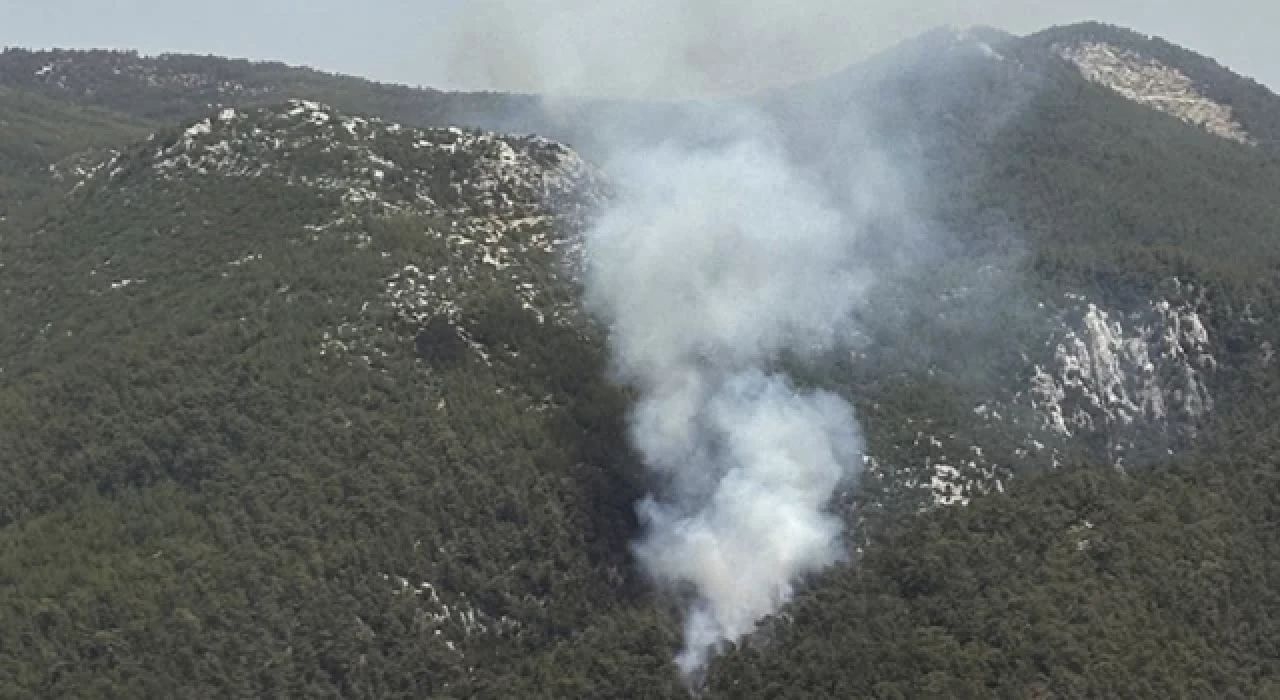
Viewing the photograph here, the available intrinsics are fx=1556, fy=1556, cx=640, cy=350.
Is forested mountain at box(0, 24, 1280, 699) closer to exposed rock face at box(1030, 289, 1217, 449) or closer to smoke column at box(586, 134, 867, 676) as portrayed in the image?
exposed rock face at box(1030, 289, 1217, 449)

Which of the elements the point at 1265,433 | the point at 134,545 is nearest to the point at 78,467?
the point at 134,545

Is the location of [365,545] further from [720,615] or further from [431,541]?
[720,615]

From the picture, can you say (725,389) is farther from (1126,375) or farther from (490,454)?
(1126,375)

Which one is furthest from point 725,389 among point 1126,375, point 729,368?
point 1126,375

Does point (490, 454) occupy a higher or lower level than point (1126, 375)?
lower

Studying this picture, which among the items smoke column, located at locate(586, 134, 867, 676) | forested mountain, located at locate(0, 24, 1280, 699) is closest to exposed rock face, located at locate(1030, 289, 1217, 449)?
forested mountain, located at locate(0, 24, 1280, 699)

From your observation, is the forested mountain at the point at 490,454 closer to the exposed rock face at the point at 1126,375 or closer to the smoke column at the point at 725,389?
the exposed rock face at the point at 1126,375

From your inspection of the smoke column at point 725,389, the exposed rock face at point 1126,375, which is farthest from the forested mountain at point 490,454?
the smoke column at point 725,389
